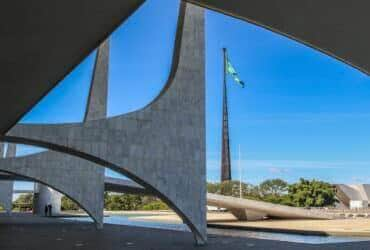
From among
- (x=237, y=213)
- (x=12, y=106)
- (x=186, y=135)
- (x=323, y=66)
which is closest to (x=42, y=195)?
(x=237, y=213)

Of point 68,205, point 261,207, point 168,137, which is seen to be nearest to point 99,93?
A: point 168,137

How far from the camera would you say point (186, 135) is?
16.0 m

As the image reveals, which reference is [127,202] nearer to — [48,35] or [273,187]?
[273,187]

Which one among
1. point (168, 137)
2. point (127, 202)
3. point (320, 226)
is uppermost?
point (168, 137)

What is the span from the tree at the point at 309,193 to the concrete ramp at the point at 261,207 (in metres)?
18.6

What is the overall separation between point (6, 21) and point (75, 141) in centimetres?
946

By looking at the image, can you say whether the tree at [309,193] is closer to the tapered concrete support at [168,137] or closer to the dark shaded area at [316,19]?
the tapered concrete support at [168,137]

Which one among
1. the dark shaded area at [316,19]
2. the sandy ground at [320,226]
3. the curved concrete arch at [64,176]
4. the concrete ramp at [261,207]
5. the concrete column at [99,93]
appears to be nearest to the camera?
the dark shaded area at [316,19]

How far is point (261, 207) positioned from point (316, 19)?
88.2ft

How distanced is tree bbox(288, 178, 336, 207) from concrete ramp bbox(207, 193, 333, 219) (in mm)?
18594

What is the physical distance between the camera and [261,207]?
101 feet

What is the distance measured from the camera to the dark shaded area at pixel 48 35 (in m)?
4.79

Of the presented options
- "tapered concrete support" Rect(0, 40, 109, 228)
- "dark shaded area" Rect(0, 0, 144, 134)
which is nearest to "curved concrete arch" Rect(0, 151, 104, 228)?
"tapered concrete support" Rect(0, 40, 109, 228)

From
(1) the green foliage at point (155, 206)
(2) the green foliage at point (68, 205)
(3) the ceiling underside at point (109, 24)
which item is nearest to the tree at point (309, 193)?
(1) the green foliage at point (155, 206)
